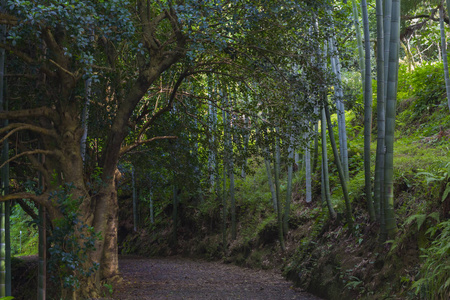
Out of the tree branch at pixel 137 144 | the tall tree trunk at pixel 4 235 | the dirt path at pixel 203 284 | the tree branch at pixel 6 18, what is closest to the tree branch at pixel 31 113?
the tall tree trunk at pixel 4 235

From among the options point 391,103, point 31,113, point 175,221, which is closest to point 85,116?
point 31,113

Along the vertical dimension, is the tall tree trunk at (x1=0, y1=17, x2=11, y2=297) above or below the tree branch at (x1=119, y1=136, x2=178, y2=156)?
below

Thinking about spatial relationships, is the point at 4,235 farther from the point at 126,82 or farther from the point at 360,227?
the point at 360,227

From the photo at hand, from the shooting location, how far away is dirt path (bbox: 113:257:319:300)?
6.95 m

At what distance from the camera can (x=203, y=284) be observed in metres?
8.27

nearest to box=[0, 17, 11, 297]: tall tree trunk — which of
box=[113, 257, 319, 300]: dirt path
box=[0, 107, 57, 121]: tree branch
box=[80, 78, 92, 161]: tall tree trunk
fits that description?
box=[0, 107, 57, 121]: tree branch

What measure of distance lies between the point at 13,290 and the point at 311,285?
20.2 ft

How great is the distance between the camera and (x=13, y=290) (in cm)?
868

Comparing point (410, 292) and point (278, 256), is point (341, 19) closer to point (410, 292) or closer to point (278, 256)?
point (410, 292)

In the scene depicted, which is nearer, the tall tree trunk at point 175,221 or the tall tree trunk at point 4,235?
the tall tree trunk at point 4,235

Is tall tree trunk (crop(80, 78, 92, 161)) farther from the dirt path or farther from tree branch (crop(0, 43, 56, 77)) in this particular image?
the dirt path

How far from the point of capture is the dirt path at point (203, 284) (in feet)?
22.8

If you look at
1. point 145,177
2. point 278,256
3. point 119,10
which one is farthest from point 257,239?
point 119,10

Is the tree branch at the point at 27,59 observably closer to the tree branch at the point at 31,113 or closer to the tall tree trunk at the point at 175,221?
the tree branch at the point at 31,113
